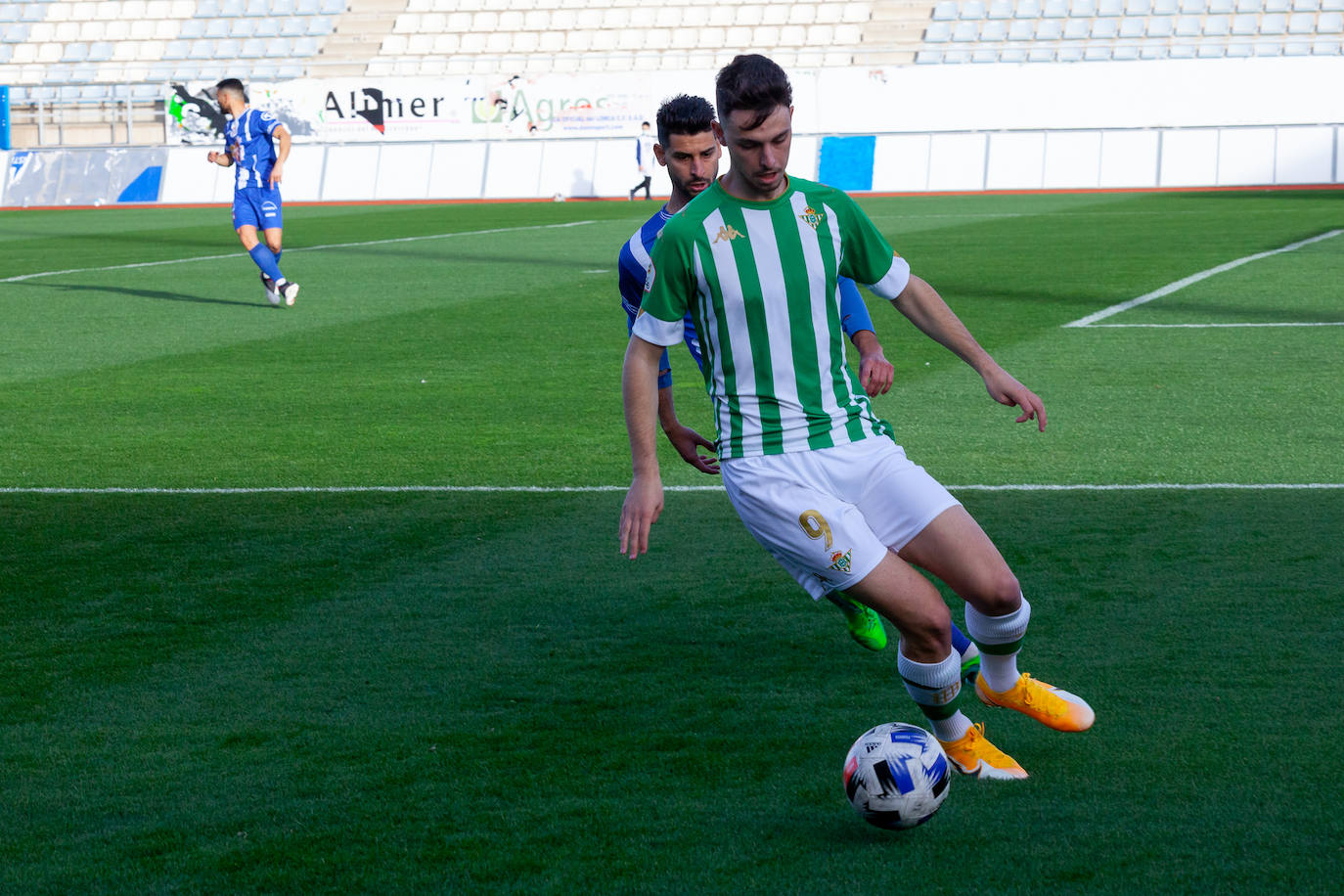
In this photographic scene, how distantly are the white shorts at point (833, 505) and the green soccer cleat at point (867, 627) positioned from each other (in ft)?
2.75

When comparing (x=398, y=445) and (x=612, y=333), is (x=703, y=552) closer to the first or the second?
(x=398, y=445)

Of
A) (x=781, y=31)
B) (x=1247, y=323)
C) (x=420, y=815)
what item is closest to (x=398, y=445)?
(x=420, y=815)

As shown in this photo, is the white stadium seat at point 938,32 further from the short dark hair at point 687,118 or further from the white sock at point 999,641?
the white sock at point 999,641

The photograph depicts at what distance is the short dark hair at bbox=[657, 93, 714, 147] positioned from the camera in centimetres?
428

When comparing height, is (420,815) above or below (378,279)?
above

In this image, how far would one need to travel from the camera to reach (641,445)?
11.2 feet

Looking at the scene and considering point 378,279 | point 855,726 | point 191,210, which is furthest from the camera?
point 191,210

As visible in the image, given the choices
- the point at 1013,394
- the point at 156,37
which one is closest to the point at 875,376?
the point at 1013,394

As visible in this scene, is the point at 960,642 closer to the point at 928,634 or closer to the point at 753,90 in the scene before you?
the point at 928,634

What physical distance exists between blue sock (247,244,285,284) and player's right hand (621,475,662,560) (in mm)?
10719

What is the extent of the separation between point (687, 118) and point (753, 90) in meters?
0.96

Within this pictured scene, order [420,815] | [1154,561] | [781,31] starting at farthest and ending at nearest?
1. [781,31]
2. [1154,561]
3. [420,815]

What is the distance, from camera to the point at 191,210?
33.4 meters

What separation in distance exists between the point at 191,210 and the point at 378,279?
19220 mm
